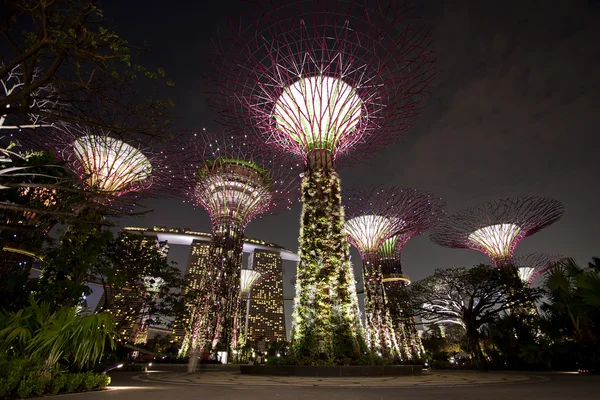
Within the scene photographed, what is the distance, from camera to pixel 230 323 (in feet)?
73.4

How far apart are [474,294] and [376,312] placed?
742 centimetres

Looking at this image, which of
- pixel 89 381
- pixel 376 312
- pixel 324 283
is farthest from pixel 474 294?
pixel 89 381

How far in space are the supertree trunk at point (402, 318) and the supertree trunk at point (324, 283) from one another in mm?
16344

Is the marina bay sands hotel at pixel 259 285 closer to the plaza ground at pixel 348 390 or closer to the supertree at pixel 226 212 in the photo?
the supertree at pixel 226 212

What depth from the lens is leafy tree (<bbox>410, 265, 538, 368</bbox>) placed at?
22.0 metres

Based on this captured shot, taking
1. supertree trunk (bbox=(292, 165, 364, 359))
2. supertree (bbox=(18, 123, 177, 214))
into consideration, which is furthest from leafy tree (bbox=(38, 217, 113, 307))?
supertree trunk (bbox=(292, 165, 364, 359))

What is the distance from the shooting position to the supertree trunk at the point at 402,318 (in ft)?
90.8

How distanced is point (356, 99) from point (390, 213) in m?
15.0

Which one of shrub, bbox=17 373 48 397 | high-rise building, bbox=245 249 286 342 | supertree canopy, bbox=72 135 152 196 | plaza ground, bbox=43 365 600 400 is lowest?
plaza ground, bbox=43 365 600 400


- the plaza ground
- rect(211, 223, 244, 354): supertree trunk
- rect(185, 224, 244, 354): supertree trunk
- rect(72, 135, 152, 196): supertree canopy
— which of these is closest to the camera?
the plaza ground

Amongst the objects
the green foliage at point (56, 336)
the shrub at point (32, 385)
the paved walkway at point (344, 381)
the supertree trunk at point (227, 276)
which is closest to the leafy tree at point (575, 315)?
the paved walkway at point (344, 381)

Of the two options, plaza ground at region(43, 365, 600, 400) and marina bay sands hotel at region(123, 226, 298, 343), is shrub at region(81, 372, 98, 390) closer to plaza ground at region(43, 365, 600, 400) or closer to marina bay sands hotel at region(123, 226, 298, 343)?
plaza ground at region(43, 365, 600, 400)

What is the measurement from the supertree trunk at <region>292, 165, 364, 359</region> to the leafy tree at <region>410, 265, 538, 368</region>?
13342mm

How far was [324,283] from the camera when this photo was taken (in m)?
12.1
